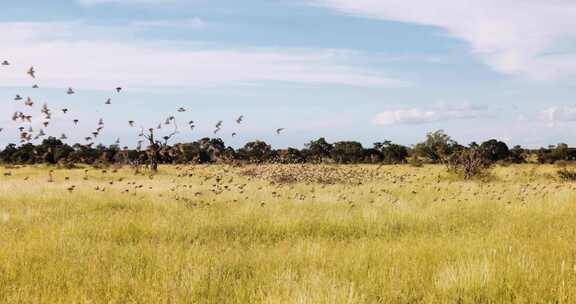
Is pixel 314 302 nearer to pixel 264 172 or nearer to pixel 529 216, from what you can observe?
pixel 529 216

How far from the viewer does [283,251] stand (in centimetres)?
694

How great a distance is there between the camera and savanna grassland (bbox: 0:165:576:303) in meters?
5.12

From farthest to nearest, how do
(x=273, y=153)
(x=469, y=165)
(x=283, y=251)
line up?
(x=273, y=153)
(x=469, y=165)
(x=283, y=251)

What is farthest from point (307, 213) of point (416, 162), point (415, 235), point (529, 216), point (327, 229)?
point (416, 162)

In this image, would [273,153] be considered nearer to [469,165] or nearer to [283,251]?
[469,165]

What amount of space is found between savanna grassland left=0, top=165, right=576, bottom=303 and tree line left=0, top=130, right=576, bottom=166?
22.7 m

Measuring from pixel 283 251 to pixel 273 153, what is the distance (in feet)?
106

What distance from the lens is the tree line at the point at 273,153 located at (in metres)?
38.0

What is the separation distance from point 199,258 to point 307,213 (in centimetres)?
414

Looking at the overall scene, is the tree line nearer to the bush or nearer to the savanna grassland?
the bush

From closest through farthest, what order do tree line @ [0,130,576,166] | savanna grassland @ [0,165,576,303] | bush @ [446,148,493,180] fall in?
savanna grassland @ [0,165,576,303] < bush @ [446,148,493,180] < tree line @ [0,130,576,166]

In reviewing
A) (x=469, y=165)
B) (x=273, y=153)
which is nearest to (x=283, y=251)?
(x=469, y=165)

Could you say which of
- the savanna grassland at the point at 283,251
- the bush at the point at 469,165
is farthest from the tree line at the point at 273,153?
the savanna grassland at the point at 283,251

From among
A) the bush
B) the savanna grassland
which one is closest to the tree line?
the bush
